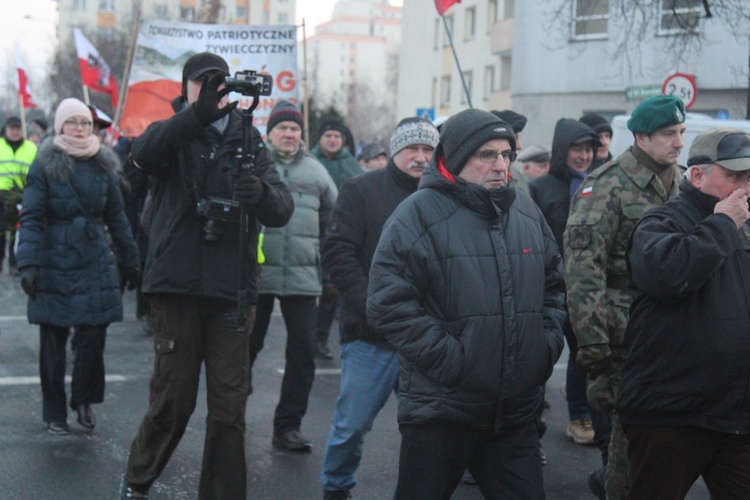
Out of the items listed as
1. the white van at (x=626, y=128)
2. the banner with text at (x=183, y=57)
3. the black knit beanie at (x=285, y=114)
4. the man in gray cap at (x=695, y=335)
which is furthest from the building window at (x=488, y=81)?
the man in gray cap at (x=695, y=335)

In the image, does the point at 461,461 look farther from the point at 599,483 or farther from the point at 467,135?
the point at 599,483

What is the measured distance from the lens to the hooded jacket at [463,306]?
3.79 metres

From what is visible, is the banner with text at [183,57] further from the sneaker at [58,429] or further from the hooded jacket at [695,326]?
the hooded jacket at [695,326]

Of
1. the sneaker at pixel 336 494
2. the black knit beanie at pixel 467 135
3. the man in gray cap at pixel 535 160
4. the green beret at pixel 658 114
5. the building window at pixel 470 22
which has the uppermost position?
the building window at pixel 470 22

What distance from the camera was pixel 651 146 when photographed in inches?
197

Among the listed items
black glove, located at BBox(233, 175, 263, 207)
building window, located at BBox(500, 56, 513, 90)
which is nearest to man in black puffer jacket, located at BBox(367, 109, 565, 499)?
black glove, located at BBox(233, 175, 263, 207)

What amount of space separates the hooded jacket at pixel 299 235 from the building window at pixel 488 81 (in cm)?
3875

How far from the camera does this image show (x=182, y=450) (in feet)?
21.6

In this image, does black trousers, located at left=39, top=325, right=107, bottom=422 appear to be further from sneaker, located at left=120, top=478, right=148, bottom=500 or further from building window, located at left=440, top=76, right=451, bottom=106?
building window, located at left=440, top=76, right=451, bottom=106

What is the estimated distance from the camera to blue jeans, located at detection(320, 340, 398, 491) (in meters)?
5.29

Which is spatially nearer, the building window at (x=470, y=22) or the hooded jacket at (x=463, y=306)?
the hooded jacket at (x=463, y=306)

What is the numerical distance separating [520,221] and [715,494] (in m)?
1.27

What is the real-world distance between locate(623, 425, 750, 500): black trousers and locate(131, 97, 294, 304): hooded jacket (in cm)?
192

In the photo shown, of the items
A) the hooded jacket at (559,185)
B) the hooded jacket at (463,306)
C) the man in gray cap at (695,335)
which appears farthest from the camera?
the hooded jacket at (559,185)
